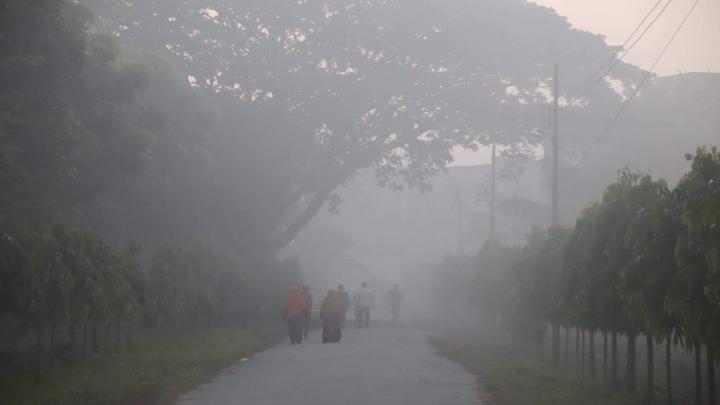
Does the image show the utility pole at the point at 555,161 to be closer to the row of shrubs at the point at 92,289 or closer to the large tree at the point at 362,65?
the large tree at the point at 362,65

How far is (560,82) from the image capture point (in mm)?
37906

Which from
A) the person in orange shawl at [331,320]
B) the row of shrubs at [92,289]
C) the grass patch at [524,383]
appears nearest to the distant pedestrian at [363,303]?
the row of shrubs at [92,289]

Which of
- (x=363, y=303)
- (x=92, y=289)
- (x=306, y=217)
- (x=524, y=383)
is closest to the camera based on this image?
(x=92, y=289)

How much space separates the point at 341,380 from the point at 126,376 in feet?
11.2

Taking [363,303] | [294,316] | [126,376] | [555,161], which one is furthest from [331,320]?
[126,376]

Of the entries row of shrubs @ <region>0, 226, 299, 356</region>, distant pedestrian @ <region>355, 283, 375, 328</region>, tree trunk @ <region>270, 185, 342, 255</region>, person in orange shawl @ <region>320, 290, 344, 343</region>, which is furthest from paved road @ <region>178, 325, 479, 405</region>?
tree trunk @ <region>270, 185, 342, 255</region>

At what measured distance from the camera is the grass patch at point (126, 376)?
45.0 feet

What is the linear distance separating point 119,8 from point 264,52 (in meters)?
5.41

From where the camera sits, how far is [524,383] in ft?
55.2

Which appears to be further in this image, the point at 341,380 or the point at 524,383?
the point at 524,383

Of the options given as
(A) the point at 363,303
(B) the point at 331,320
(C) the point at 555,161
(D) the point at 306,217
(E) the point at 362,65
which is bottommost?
(B) the point at 331,320

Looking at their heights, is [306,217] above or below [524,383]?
above

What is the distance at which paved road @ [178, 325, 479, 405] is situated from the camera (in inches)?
547

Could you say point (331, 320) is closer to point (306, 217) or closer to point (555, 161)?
point (555, 161)
